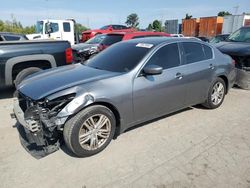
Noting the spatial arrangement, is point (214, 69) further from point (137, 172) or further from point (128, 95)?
point (137, 172)

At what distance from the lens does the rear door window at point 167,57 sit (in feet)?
12.9

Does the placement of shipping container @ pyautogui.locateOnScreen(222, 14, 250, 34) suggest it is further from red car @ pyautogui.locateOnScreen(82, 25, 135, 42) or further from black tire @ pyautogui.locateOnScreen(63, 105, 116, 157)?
black tire @ pyautogui.locateOnScreen(63, 105, 116, 157)

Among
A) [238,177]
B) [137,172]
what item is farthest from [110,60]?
[238,177]

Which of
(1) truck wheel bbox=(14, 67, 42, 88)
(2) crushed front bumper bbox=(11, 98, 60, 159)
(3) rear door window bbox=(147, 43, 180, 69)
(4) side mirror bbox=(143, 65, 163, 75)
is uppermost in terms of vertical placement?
(3) rear door window bbox=(147, 43, 180, 69)

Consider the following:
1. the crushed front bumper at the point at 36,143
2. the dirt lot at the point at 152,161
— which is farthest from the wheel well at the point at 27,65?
the crushed front bumper at the point at 36,143

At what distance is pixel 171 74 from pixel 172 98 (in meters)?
0.42

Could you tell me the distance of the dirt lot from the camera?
2.82 meters

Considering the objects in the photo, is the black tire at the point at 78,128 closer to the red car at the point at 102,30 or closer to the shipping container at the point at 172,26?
the red car at the point at 102,30

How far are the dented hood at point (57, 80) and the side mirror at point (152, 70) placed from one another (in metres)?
0.49

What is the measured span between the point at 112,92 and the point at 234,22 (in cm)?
2677

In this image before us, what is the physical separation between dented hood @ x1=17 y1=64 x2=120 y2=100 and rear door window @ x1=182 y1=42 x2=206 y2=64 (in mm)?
1565

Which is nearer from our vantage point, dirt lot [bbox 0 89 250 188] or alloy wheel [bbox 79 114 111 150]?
dirt lot [bbox 0 89 250 188]

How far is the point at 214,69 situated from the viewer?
483 centimetres

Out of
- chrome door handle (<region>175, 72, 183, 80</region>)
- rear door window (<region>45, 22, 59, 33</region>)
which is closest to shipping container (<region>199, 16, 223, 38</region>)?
rear door window (<region>45, 22, 59, 33</region>)
